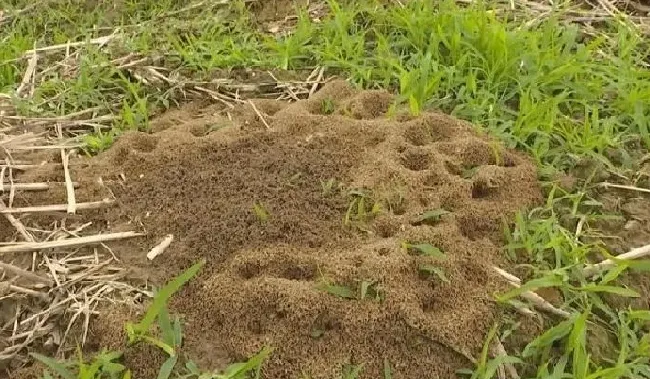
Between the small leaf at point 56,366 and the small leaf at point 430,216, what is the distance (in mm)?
1044

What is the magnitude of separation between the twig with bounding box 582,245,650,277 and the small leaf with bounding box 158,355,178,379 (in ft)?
3.83

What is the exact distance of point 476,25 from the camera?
3.11 metres

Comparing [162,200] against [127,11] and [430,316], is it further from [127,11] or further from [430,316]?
[127,11]

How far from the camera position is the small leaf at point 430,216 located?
7.46ft

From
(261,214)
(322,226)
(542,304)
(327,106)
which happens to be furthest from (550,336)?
(327,106)

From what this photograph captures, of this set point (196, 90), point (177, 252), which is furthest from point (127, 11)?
point (177, 252)

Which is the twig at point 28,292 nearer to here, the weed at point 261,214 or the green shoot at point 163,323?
the green shoot at point 163,323

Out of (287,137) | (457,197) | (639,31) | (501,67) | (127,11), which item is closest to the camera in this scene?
(457,197)

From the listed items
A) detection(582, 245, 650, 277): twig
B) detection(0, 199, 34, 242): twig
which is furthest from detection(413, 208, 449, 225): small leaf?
detection(0, 199, 34, 242): twig

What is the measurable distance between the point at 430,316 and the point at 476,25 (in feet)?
5.03

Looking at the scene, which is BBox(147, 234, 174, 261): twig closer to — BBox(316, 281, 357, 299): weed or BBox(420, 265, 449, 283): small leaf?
BBox(316, 281, 357, 299): weed

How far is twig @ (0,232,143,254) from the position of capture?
7.25ft

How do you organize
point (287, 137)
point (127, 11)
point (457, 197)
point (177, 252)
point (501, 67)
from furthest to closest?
point (127, 11)
point (501, 67)
point (287, 137)
point (457, 197)
point (177, 252)

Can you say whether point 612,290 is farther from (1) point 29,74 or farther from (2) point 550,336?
(1) point 29,74
